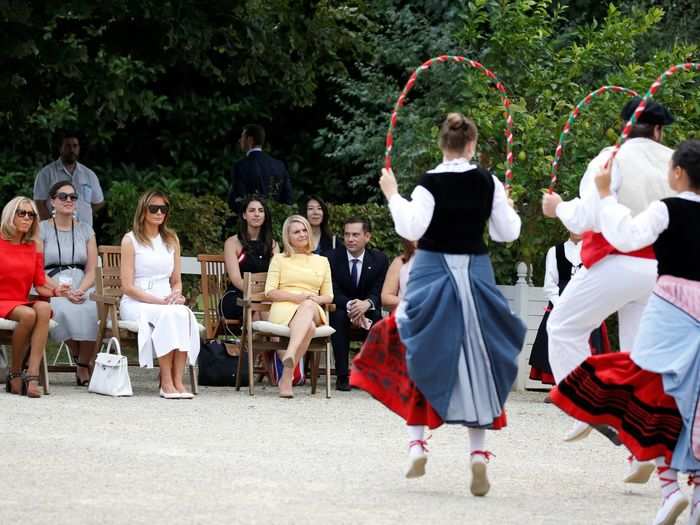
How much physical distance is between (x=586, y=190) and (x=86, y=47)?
7.56 meters

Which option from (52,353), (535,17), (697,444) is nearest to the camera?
(697,444)

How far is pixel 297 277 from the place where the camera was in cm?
1310

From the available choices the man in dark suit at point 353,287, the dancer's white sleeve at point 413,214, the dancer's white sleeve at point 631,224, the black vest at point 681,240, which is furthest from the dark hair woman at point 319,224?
the black vest at point 681,240

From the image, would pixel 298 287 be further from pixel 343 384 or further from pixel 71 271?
pixel 71 271

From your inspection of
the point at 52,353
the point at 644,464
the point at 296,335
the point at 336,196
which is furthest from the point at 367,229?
the point at 336,196

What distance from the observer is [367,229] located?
13836mm

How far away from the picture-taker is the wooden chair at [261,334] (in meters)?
12.8

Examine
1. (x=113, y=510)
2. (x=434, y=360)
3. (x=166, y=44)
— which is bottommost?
(x=113, y=510)

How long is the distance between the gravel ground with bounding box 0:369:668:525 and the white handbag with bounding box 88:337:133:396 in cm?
19

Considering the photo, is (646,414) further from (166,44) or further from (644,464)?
(166,44)

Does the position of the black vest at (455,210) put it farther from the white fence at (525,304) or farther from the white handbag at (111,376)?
the white fence at (525,304)

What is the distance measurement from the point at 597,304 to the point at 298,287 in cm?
505

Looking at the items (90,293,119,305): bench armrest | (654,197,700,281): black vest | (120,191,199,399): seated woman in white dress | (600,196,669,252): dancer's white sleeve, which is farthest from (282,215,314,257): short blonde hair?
(654,197,700,281): black vest

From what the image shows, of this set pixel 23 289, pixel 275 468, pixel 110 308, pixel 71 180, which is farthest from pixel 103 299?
pixel 275 468
